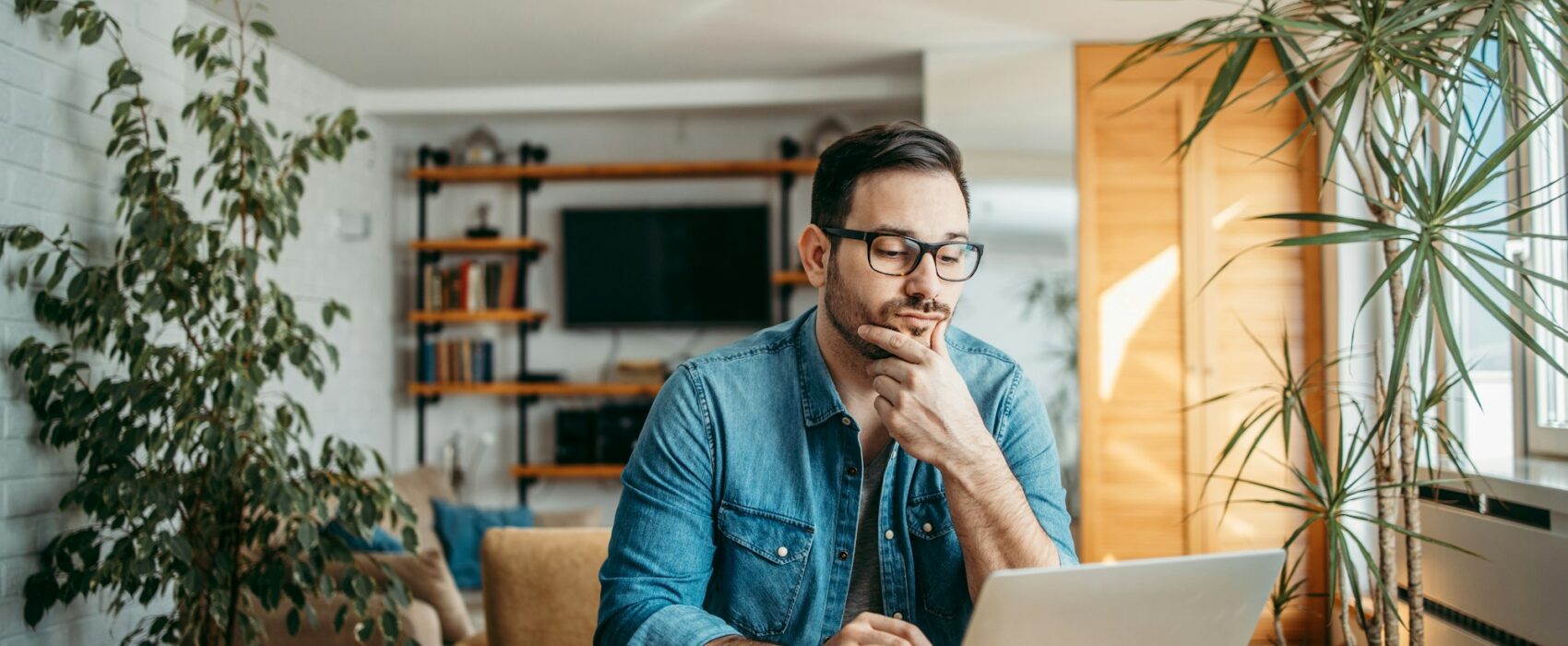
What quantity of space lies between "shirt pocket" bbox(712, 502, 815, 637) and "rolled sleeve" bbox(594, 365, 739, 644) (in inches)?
1.2

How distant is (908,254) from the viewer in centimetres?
126

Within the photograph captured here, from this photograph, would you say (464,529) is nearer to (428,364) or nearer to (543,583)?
(428,364)

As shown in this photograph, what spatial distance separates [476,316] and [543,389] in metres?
0.48

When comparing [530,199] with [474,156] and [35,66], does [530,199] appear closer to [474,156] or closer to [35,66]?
[474,156]

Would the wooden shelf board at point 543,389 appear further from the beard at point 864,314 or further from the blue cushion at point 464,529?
the beard at point 864,314

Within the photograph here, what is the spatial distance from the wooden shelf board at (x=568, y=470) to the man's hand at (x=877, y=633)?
3943 millimetres

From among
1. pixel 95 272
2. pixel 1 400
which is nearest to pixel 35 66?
pixel 95 272

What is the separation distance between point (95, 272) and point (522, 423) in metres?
3.15

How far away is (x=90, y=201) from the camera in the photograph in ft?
7.47

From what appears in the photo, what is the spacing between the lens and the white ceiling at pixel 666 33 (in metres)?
3.76

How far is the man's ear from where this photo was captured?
52.6 inches

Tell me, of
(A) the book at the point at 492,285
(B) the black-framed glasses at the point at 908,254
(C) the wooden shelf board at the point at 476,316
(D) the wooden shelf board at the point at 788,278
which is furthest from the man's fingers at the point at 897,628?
(A) the book at the point at 492,285

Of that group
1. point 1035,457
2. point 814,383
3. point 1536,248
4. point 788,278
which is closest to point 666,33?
point 788,278

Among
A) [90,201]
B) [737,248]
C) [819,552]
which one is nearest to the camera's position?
[819,552]
